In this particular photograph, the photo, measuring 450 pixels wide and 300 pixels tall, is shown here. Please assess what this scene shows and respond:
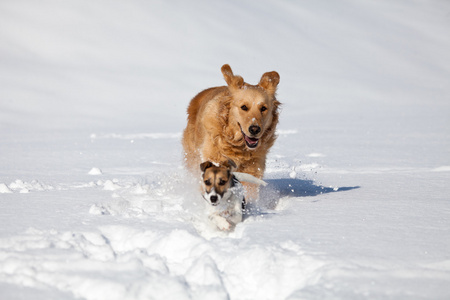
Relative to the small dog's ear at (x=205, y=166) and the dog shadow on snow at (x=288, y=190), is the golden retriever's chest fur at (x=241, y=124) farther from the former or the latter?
the small dog's ear at (x=205, y=166)

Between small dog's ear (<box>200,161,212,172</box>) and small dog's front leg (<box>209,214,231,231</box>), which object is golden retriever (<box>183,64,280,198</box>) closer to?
small dog's ear (<box>200,161,212,172</box>)

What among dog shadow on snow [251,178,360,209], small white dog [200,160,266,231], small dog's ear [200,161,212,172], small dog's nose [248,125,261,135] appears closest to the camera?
small white dog [200,160,266,231]

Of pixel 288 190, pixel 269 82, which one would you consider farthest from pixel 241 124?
pixel 288 190

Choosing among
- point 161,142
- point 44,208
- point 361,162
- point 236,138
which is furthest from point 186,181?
point 161,142

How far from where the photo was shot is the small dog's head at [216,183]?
456 cm

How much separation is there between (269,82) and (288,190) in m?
1.55

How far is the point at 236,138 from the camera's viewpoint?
5.74 m

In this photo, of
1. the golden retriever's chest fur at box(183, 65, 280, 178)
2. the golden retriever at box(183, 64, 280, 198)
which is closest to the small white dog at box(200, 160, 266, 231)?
the golden retriever at box(183, 64, 280, 198)

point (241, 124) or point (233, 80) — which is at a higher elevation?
point (233, 80)

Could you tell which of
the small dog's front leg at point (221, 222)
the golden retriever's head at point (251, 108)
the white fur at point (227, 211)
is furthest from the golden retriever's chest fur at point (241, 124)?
the small dog's front leg at point (221, 222)

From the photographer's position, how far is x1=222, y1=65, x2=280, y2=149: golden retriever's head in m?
5.56

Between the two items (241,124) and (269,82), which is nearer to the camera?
(241,124)

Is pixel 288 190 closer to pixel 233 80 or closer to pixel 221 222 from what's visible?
pixel 233 80

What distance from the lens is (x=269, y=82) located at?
6.03 metres
